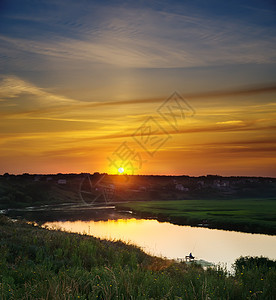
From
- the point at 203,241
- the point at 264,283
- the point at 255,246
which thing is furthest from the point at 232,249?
the point at 264,283

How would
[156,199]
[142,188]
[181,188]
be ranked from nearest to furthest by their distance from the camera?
[156,199] < [142,188] < [181,188]

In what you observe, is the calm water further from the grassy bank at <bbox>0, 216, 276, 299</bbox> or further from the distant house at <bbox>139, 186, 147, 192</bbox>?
the distant house at <bbox>139, 186, 147, 192</bbox>

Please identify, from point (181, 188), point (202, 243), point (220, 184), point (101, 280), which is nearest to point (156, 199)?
point (181, 188)

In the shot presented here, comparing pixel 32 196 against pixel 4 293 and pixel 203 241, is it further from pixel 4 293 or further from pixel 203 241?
pixel 4 293

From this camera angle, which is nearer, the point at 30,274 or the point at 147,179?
the point at 30,274

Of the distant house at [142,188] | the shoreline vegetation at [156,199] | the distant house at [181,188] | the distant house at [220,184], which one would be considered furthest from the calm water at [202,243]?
the distant house at [220,184]

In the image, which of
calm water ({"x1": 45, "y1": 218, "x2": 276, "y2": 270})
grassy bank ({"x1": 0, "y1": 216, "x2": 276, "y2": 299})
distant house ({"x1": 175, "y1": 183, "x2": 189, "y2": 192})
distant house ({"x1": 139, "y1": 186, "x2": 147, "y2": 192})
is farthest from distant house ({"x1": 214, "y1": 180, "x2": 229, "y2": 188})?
grassy bank ({"x1": 0, "y1": 216, "x2": 276, "y2": 299})

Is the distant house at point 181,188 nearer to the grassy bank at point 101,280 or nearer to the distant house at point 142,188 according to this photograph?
the distant house at point 142,188

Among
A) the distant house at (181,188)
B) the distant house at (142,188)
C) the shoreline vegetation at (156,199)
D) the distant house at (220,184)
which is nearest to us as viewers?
the shoreline vegetation at (156,199)

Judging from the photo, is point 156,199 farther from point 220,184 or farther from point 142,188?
point 220,184

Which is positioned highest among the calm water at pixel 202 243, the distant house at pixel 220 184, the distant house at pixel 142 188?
the distant house at pixel 220 184

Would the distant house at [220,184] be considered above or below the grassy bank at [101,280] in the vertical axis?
above

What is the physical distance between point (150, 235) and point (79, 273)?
101ft

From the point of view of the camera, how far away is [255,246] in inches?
1252
